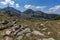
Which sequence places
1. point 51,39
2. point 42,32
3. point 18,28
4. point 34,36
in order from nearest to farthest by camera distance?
point 51,39 → point 34,36 → point 42,32 → point 18,28

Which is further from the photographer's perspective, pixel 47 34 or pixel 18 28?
pixel 18 28

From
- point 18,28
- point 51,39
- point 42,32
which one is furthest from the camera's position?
point 18,28

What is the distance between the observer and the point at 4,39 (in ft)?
82.3

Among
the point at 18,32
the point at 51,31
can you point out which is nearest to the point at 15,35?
the point at 18,32

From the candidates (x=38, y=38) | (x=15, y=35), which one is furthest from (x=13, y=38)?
(x=38, y=38)

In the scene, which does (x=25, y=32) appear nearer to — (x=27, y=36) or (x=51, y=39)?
(x=27, y=36)

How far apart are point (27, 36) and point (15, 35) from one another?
2760mm

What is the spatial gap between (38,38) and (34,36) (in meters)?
1.06

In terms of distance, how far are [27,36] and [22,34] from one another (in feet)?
3.69

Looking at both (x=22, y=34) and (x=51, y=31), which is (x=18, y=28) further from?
(x=51, y=31)

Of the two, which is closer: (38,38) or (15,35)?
(38,38)

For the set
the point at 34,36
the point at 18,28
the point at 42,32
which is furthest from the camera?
the point at 18,28

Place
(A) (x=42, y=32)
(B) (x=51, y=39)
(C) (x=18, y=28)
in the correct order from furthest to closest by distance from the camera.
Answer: (C) (x=18, y=28)
(A) (x=42, y=32)
(B) (x=51, y=39)

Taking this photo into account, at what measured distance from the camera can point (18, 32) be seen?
26047 mm
